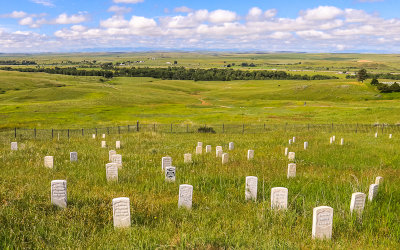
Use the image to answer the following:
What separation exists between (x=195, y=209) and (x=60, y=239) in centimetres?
331

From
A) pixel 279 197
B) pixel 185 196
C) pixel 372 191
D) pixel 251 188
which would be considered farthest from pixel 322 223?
pixel 372 191

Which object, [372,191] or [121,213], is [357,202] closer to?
[372,191]

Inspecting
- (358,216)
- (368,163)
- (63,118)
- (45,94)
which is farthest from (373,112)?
(45,94)

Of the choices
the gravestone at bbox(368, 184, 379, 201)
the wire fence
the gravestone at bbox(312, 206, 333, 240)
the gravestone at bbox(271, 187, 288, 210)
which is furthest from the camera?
the wire fence

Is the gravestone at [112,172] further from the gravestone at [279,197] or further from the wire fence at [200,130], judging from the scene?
the wire fence at [200,130]

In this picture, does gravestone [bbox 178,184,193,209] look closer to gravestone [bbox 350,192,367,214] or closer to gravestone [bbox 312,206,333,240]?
gravestone [bbox 312,206,333,240]

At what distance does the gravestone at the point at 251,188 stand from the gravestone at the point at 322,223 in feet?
8.90

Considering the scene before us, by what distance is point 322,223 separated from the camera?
678 cm

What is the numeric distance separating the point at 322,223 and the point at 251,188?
9.36ft

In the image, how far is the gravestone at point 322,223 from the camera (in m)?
6.72

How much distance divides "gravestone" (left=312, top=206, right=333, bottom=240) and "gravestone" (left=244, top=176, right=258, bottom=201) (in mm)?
2713

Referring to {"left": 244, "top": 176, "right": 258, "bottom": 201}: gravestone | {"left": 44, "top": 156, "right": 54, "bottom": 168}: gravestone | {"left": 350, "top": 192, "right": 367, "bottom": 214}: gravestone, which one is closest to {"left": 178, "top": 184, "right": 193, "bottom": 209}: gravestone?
{"left": 244, "top": 176, "right": 258, "bottom": 201}: gravestone

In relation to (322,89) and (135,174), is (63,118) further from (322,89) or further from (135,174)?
(322,89)

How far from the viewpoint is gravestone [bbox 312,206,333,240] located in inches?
265
